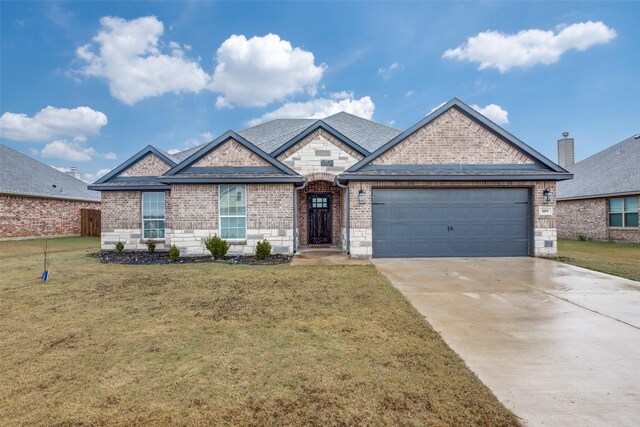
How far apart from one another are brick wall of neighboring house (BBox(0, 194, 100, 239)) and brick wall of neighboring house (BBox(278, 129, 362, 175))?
17401mm

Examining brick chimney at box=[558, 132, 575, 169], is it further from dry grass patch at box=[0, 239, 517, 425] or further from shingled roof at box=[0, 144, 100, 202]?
shingled roof at box=[0, 144, 100, 202]

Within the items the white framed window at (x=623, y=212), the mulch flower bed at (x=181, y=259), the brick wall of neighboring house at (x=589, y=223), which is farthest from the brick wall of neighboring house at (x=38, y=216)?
the white framed window at (x=623, y=212)

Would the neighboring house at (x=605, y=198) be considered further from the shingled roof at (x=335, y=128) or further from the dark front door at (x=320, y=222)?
the dark front door at (x=320, y=222)

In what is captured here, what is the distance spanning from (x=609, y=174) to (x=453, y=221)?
14324mm

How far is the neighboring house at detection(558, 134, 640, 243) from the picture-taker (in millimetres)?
15633

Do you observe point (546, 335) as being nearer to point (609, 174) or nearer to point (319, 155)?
point (319, 155)

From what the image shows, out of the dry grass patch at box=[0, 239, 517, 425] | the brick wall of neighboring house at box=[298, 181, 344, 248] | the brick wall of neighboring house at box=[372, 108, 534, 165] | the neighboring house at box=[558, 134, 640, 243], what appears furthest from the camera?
the neighboring house at box=[558, 134, 640, 243]

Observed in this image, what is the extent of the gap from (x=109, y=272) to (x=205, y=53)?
14.1 metres

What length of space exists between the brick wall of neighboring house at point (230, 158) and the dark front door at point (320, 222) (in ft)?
12.1

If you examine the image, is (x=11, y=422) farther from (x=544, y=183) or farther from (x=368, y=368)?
(x=544, y=183)

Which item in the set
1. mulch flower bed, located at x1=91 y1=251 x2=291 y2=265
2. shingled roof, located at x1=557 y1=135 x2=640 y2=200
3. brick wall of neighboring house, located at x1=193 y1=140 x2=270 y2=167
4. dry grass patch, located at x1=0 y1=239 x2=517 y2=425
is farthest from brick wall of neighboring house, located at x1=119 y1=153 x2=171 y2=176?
shingled roof, located at x1=557 y1=135 x2=640 y2=200

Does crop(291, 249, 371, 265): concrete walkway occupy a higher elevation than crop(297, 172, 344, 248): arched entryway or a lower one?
lower

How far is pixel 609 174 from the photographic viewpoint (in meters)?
17.8

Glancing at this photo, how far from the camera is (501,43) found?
15555 millimetres
